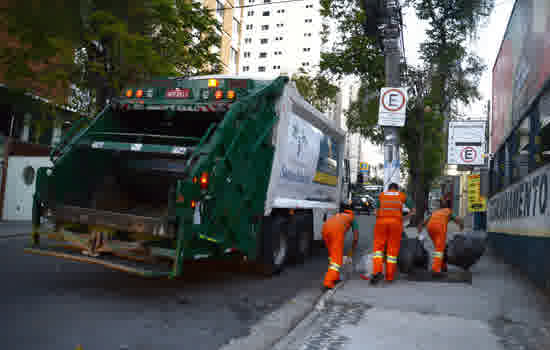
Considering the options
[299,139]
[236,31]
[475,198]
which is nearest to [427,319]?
[299,139]

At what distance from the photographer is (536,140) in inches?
268


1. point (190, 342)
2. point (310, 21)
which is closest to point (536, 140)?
point (190, 342)

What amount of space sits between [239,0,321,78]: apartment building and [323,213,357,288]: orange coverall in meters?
69.8

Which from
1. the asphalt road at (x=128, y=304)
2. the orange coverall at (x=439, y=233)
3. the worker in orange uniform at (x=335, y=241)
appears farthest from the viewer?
the orange coverall at (x=439, y=233)

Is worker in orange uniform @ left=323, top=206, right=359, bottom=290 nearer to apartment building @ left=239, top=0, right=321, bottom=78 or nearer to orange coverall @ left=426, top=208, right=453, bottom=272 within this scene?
orange coverall @ left=426, top=208, right=453, bottom=272

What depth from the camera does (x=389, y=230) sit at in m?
6.58

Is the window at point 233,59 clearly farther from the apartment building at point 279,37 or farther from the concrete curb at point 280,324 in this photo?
the apartment building at point 279,37

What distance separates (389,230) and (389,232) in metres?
0.03

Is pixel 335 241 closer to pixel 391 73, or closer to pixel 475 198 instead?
pixel 391 73

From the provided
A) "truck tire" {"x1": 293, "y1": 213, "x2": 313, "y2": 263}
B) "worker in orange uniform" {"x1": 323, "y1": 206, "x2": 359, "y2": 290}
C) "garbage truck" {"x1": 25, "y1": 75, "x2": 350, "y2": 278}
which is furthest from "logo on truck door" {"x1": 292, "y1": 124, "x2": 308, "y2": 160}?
"worker in orange uniform" {"x1": 323, "y1": 206, "x2": 359, "y2": 290}

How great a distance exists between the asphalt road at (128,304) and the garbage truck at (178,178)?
42 cm

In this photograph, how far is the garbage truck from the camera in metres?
5.20

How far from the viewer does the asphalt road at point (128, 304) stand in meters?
4.00

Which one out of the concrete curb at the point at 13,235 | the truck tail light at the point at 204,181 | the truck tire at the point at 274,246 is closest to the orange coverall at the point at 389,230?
the truck tire at the point at 274,246
